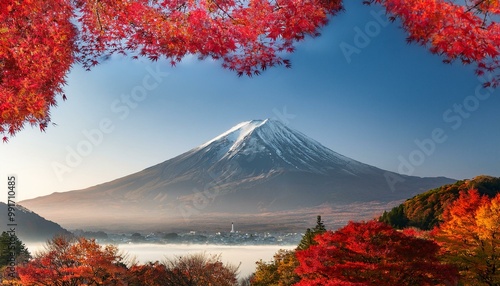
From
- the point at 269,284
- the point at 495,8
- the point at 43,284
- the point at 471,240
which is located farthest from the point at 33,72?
the point at 269,284

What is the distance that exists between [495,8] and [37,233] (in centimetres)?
19876

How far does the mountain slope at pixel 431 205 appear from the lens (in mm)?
49062

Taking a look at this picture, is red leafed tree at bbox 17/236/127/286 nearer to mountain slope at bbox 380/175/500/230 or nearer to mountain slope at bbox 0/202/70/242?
mountain slope at bbox 380/175/500/230

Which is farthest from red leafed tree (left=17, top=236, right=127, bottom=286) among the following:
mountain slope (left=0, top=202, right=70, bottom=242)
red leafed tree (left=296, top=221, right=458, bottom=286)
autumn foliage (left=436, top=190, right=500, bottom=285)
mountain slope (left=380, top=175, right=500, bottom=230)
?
mountain slope (left=0, top=202, right=70, bottom=242)

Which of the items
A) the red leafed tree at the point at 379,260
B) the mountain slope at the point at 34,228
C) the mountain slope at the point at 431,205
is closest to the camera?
the red leafed tree at the point at 379,260

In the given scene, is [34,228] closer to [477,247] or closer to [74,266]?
[74,266]

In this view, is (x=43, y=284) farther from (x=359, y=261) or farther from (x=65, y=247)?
(x=359, y=261)

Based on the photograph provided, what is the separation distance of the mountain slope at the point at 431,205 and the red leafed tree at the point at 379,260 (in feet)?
110

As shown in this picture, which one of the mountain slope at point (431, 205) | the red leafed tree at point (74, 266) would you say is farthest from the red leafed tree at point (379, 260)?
the mountain slope at point (431, 205)

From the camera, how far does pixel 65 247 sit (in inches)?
1175

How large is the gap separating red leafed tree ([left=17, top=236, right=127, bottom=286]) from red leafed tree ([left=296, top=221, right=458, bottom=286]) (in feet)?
56.1

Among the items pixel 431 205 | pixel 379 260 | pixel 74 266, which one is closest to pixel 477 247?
pixel 379 260

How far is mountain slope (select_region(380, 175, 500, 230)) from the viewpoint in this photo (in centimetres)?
4906

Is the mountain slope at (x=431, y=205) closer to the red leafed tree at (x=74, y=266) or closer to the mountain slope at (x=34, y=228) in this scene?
the red leafed tree at (x=74, y=266)
